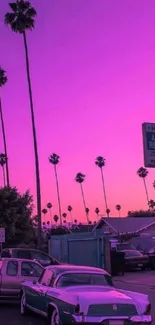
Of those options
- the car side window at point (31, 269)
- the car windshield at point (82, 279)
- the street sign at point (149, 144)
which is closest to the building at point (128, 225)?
the street sign at point (149, 144)

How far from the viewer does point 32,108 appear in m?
41.6

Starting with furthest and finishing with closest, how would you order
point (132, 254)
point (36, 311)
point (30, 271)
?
1. point (132, 254)
2. point (30, 271)
3. point (36, 311)

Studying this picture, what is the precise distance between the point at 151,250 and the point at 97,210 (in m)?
149

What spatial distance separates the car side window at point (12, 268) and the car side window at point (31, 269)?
0.70ft

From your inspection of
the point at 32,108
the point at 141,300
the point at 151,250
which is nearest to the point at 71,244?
the point at 151,250

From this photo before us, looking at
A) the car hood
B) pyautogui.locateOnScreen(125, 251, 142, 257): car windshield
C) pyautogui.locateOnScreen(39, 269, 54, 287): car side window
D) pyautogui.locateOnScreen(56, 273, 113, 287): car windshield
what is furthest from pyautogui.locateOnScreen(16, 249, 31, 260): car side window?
the car hood

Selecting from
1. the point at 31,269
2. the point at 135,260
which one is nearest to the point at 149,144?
the point at 31,269

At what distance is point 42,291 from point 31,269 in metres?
5.31

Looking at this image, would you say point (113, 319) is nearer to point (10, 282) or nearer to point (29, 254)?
point (10, 282)

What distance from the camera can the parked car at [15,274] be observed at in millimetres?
16828

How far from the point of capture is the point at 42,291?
12242mm

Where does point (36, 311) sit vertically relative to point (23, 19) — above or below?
below

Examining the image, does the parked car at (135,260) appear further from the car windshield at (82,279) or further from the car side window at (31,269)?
the car windshield at (82,279)

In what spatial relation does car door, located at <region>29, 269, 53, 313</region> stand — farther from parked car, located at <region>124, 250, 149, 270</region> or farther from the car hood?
parked car, located at <region>124, 250, 149, 270</region>
